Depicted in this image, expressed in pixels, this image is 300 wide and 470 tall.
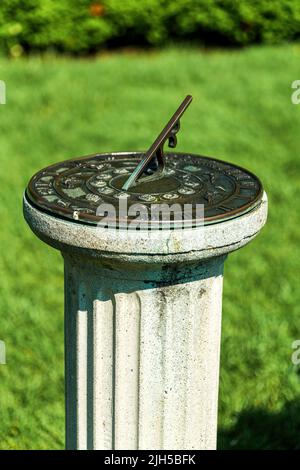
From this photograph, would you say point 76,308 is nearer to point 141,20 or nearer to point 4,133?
point 4,133

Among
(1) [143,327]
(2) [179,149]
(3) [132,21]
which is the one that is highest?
(1) [143,327]

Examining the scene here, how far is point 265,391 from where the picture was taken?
4.83m

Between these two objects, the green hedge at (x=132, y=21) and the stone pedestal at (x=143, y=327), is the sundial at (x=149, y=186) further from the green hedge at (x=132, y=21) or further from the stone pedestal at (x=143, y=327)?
the green hedge at (x=132, y=21)

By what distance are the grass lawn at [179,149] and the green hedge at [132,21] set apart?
0.28m

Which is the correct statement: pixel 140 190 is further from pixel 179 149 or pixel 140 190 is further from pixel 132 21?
pixel 132 21

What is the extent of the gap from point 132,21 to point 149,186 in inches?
304

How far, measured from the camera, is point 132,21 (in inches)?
412

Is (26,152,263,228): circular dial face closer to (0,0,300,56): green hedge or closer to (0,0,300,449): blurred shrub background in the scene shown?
(0,0,300,449): blurred shrub background

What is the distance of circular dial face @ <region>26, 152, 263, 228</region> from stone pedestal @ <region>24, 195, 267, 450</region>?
0.15ft

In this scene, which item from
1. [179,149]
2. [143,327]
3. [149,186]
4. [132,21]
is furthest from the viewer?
[132,21]

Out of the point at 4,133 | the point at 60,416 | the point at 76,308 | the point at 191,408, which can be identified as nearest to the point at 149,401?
the point at 191,408

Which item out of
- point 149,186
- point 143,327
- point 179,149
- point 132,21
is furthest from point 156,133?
point 143,327

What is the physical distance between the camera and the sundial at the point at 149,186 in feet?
9.53

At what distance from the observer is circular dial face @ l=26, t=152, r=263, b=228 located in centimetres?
285
